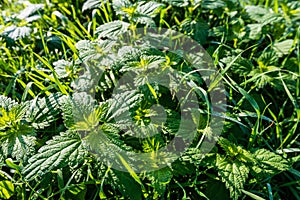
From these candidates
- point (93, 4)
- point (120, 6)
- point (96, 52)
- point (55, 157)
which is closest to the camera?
point (55, 157)

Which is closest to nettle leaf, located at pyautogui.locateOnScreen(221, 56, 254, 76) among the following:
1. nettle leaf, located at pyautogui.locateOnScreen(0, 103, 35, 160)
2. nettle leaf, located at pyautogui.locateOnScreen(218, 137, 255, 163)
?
nettle leaf, located at pyautogui.locateOnScreen(218, 137, 255, 163)

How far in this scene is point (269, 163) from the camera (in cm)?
136

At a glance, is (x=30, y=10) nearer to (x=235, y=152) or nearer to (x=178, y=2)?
(x=178, y=2)

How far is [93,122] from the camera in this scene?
1314 millimetres

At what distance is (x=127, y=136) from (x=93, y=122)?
0.53 ft

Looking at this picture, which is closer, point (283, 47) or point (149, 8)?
point (149, 8)

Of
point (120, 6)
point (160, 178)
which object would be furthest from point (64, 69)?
point (160, 178)

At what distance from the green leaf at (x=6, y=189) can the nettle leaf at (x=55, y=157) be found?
0.21 m

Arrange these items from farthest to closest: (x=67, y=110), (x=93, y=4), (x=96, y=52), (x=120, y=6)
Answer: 1. (x=93, y=4)
2. (x=120, y=6)
3. (x=96, y=52)
4. (x=67, y=110)

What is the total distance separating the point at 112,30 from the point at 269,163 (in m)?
0.76

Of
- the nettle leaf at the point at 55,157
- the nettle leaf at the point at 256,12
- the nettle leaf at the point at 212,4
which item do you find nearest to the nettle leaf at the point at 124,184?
the nettle leaf at the point at 55,157

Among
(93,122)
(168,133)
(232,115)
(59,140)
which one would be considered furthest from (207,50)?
(59,140)

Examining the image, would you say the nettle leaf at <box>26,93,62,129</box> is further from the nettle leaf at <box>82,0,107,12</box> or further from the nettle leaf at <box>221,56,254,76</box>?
the nettle leaf at <box>221,56,254,76</box>

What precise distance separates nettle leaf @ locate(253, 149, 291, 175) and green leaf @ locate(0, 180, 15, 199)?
0.81m
